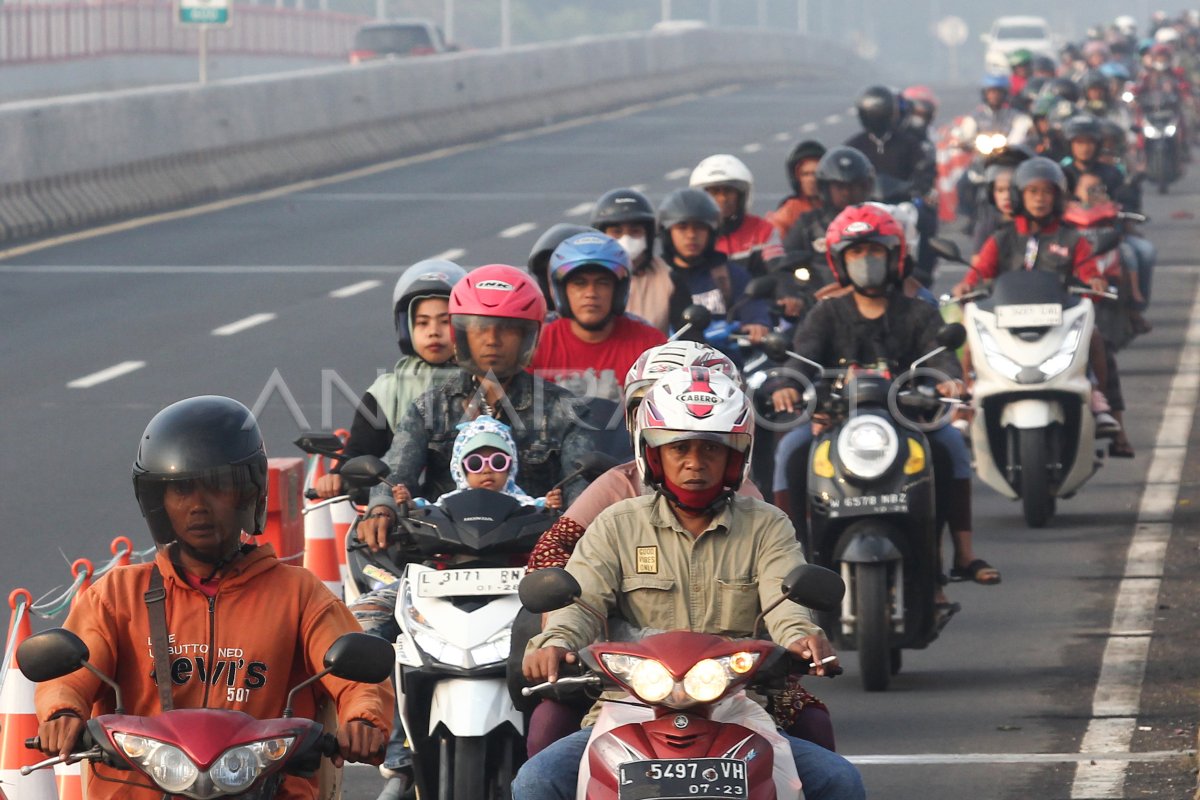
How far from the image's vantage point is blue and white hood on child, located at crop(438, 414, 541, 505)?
8641mm

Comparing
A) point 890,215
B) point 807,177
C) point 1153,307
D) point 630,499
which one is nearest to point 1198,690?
point 890,215

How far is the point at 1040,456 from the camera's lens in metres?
13.8

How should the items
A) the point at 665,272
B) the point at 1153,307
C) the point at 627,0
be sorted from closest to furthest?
the point at 665,272
the point at 1153,307
the point at 627,0

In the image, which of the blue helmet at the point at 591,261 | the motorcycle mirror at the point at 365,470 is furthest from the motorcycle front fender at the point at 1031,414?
the motorcycle mirror at the point at 365,470

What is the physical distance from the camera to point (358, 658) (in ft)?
18.2

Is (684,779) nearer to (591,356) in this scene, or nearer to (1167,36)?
(591,356)

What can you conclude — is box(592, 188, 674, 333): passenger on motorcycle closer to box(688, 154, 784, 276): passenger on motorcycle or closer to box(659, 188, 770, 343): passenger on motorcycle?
box(659, 188, 770, 343): passenger on motorcycle

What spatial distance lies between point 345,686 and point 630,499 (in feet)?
4.39

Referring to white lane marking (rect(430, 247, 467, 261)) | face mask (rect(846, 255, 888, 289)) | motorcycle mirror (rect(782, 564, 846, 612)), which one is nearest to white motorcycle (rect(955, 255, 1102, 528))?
face mask (rect(846, 255, 888, 289))

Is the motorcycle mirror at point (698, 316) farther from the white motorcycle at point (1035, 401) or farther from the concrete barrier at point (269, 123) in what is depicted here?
the concrete barrier at point (269, 123)

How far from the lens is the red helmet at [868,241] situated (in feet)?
38.6

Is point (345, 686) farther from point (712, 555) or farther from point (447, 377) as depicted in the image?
point (447, 377)

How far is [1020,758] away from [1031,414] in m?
A: 4.69

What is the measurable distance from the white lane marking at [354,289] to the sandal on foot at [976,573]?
42.1ft
